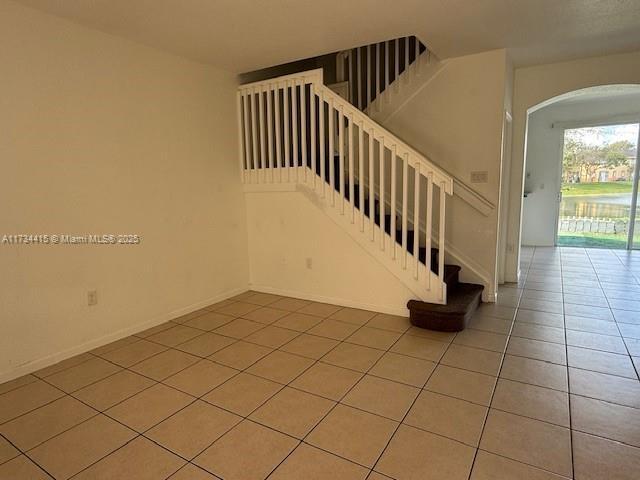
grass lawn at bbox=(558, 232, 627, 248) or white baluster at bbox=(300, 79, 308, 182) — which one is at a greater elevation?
white baluster at bbox=(300, 79, 308, 182)

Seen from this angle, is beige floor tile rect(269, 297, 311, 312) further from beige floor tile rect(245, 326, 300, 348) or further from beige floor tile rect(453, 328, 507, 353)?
beige floor tile rect(453, 328, 507, 353)

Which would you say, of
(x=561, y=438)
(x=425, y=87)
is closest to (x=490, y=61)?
(x=425, y=87)

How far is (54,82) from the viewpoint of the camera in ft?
8.81

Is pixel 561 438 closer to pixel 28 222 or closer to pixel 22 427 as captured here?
pixel 22 427

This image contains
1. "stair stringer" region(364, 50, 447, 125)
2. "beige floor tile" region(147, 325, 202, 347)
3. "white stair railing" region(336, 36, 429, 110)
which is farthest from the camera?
"white stair railing" region(336, 36, 429, 110)

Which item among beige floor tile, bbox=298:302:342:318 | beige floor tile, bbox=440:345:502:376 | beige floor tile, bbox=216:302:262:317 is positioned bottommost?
beige floor tile, bbox=216:302:262:317

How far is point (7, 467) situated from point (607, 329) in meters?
4.29

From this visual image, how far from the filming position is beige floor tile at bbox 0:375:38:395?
7.95 feet

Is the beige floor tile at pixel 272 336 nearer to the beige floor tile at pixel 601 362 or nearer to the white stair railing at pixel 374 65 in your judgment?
the beige floor tile at pixel 601 362

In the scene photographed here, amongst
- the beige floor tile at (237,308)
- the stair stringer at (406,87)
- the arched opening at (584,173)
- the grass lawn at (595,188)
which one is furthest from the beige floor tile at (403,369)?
the grass lawn at (595,188)

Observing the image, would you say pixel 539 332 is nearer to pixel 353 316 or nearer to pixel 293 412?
pixel 353 316

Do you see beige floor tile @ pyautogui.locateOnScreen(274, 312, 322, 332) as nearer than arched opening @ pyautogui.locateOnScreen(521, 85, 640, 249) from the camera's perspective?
Yes

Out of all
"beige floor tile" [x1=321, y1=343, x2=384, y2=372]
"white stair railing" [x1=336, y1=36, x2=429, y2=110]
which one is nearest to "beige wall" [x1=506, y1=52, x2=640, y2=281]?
"white stair railing" [x1=336, y1=36, x2=429, y2=110]

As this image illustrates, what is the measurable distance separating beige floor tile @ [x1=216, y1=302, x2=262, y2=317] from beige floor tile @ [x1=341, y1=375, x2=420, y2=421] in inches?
69.9
